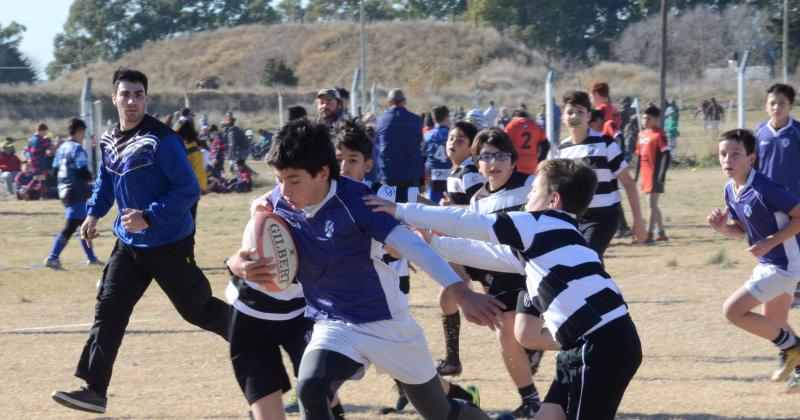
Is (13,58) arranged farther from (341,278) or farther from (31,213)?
(341,278)

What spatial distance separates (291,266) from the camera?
14.4ft

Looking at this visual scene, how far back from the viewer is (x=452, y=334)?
23.0ft

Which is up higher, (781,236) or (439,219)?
(439,219)

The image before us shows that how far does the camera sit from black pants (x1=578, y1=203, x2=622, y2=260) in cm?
759

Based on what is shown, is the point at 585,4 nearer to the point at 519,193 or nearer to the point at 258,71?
the point at 258,71

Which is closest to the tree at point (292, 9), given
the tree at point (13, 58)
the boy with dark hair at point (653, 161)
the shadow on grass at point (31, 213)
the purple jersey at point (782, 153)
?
the tree at point (13, 58)

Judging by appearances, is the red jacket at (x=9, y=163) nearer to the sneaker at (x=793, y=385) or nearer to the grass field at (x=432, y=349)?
the grass field at (x=432, y=349)

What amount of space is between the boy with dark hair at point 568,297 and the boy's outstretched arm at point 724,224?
212 centimetres

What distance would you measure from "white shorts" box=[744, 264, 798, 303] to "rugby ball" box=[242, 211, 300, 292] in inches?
133

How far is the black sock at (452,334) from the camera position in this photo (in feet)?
23.0

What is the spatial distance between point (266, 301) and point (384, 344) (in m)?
0.75

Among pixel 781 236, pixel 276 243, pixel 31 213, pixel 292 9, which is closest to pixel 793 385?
pixel 781 236

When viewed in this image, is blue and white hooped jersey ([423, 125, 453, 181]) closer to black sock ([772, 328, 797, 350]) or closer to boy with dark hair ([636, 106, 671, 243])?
boy with dark hair ([636, 106, 671, 243])

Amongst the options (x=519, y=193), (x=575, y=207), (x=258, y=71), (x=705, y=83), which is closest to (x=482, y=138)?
(x=519, y=193)
